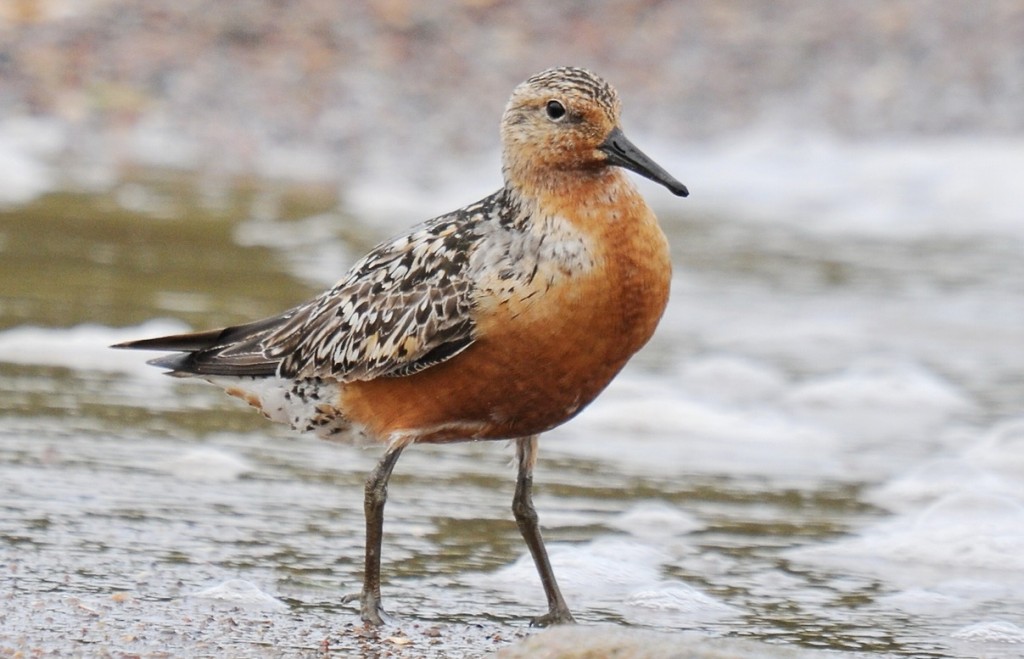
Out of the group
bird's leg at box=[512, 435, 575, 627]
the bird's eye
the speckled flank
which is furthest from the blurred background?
the bird's eye

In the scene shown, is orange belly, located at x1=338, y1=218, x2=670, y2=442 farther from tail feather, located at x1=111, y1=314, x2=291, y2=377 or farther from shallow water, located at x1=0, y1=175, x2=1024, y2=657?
tail feather, located at x1=111, y1=314, x2=291, y2=377

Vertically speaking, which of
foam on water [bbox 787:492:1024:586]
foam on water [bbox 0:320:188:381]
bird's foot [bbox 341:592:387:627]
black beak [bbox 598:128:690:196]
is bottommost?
bird's foot [bbox 341:592:387:627]

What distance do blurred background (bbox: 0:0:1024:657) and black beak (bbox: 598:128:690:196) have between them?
127 cm

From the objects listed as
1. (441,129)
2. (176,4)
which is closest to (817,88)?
(441,129)

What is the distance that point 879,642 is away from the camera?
498 cm

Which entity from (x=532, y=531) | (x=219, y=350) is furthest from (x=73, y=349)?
(x=532, y=531)

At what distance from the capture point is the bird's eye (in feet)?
17.0

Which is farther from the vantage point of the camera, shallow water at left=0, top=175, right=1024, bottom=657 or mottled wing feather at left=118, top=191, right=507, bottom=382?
mottled wing feather at left=118, top=191, right=507, bottom=382

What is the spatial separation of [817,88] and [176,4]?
666 cm

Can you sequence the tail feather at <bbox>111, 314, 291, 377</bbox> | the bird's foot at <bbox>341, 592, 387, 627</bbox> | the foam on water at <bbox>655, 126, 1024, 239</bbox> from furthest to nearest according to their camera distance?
the foam on water at <bbox>655, 126, 1024, 239</bbox> → the tail feather at <bbox>111, 314, 291, 377</bbox> → the bird's foot at <bbox>341, 592, 387, 627</bbox>

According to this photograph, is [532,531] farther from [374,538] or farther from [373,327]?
[373,327]

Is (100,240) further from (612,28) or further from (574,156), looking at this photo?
(612,28)

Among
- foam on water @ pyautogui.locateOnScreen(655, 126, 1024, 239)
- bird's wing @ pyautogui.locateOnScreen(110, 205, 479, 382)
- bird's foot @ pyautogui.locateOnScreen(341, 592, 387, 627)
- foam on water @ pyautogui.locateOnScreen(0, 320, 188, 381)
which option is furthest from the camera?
foam on water @ pyautogui.locateOnScreen(655, 126, 1024, 239)

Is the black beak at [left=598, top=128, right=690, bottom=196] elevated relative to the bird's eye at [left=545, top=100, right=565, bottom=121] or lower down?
lower down
